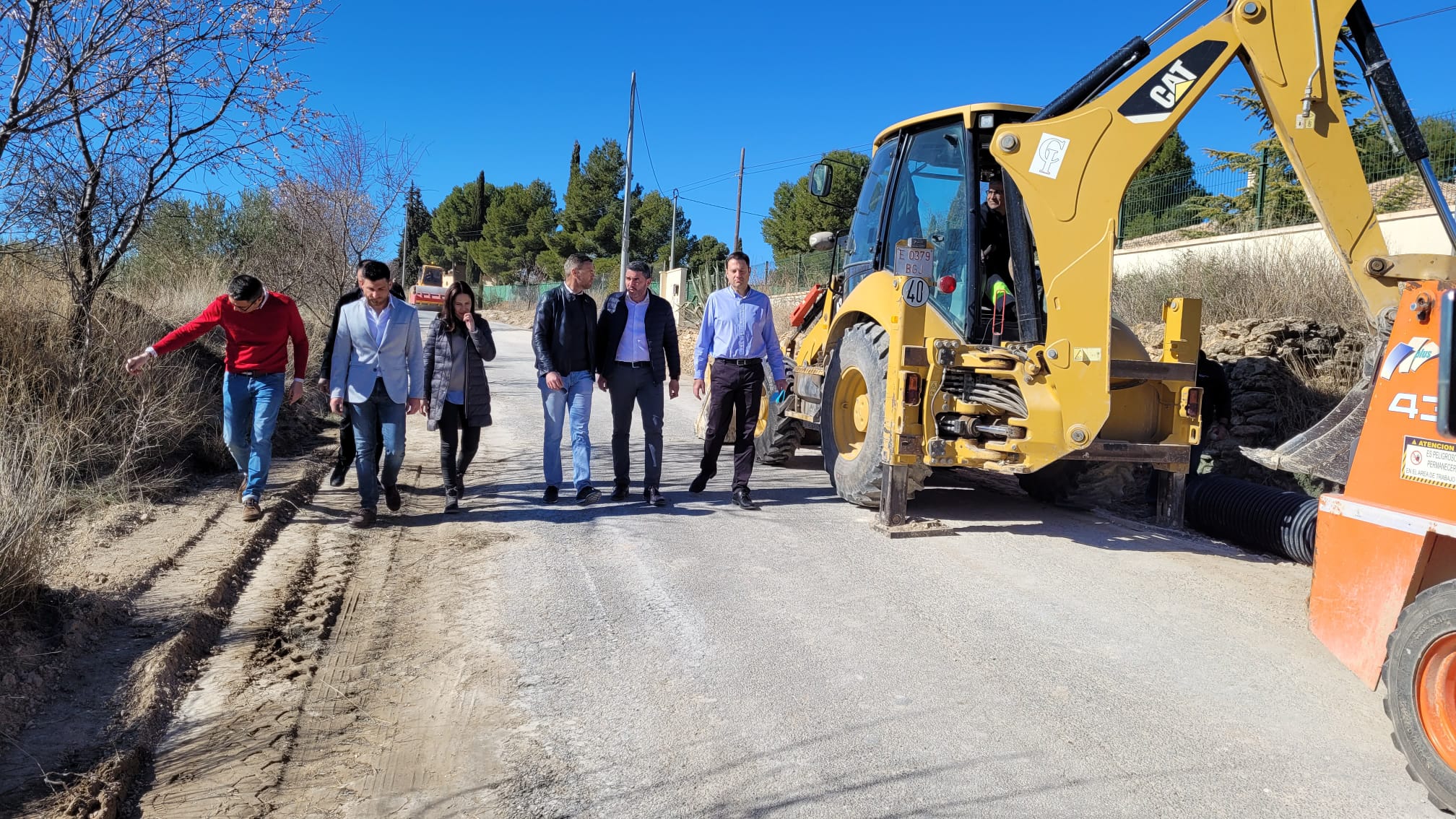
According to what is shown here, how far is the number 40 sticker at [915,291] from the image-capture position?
20.8ft

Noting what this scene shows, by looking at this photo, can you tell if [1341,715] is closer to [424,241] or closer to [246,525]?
[246,525]

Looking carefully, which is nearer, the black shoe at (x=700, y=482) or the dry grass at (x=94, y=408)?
the dry grass at (x=94, y=408)

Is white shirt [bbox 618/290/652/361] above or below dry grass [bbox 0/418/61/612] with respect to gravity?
above

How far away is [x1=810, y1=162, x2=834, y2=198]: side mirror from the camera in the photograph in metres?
7.73

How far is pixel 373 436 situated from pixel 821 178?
394 cm

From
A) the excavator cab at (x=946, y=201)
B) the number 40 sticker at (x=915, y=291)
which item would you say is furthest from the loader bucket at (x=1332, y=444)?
the excavator cab at (x=946, y=201)

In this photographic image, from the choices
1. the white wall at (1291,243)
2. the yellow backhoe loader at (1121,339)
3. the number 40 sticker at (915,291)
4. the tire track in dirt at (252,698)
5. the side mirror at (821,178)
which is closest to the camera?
the tire track in dirt at (252,698)

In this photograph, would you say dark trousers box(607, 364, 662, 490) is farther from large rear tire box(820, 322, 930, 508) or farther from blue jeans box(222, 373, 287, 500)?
blue jeans box(222, 373, 287, 500)

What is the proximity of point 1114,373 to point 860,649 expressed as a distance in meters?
2.85

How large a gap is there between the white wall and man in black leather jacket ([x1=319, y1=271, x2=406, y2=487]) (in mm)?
5942

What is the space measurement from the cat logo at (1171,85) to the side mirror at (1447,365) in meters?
3.30

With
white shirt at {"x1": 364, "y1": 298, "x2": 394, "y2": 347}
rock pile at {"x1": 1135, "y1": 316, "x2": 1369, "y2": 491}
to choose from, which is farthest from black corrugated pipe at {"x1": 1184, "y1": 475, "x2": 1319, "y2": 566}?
white shirt at {"x1": 364, "y1": 298, "x2": 394, "y2": 347}

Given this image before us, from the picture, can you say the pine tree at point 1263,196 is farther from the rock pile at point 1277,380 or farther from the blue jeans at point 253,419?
the blue jeans at point 253,419

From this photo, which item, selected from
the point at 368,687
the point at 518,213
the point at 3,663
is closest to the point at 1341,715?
the point at 368,687
